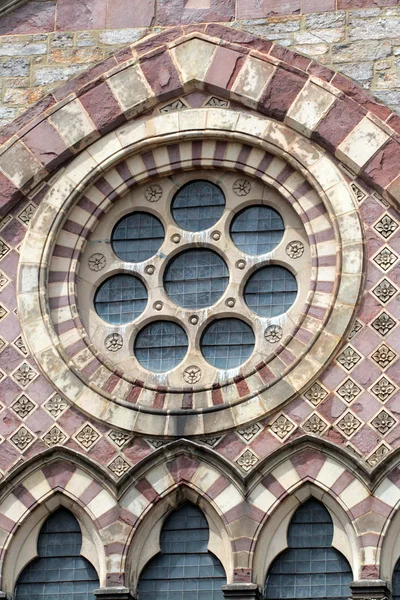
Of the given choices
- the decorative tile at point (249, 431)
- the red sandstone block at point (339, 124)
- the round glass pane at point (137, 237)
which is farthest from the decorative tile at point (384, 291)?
the round glass pane at point (137, 237)

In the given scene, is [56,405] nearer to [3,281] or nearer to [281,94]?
[3,281]

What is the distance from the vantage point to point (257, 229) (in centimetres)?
2272

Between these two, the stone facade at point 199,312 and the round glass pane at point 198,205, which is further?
the round glass pane at point 198,205

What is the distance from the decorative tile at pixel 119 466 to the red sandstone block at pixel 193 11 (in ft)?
14.3

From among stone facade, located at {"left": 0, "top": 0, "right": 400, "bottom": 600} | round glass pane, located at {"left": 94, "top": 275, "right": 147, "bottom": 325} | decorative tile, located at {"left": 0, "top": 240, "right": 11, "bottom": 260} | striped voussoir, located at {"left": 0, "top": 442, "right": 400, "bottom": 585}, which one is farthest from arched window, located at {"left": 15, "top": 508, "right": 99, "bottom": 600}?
decorative tile, located at {"left": 0, "top": 240, "right": 11, "bottom": 260}

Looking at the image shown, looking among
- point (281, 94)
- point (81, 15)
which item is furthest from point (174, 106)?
point (81, 15)

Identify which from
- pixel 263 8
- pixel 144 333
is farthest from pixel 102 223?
pixel 263 8

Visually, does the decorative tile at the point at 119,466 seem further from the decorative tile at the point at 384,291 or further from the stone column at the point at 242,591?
the decorative tile at the point at 384,291

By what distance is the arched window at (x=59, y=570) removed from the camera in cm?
2195

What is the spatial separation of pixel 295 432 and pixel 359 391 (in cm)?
69

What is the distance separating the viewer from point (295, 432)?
21.7 m

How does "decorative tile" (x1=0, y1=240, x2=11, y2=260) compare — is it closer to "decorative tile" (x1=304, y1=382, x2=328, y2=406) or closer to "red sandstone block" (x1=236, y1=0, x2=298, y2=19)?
"red sandstone block" (x1=236, y1=0, x2=298, y2=19)

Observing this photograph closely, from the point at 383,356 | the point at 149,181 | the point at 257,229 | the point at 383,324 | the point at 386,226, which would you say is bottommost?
the point at 383,356

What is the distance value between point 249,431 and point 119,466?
4.04 feet
